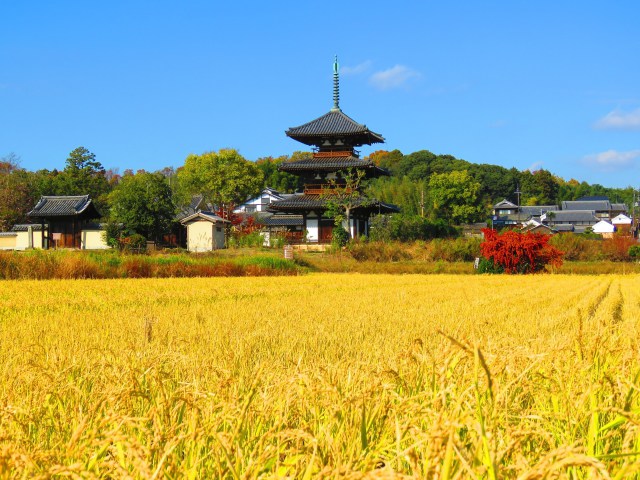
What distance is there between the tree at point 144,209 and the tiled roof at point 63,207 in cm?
226

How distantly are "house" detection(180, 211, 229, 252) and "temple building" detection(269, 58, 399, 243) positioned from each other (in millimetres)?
4217

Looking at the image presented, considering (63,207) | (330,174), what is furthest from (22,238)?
(330,174)

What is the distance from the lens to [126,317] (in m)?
7.24

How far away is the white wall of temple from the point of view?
3697 centimetres

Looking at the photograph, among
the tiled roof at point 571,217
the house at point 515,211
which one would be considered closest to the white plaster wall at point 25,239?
the house at point 515,211

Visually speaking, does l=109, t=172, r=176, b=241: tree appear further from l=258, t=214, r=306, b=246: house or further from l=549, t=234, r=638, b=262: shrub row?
l=549, t=234, r=638, b=262: shrub row

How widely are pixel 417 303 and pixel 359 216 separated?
28.3m

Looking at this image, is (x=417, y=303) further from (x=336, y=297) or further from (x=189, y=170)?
(x=189, y=170)

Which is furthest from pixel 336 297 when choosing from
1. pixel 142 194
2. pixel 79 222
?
pixel 79 222

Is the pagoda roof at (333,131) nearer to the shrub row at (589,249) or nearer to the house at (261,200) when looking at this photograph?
the shrub row at (589,249)

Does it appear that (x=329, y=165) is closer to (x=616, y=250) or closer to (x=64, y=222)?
(x=616, y=250)

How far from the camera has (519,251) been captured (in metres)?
20.7

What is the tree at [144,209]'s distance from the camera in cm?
3800

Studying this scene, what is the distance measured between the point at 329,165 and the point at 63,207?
1718 centimetres
